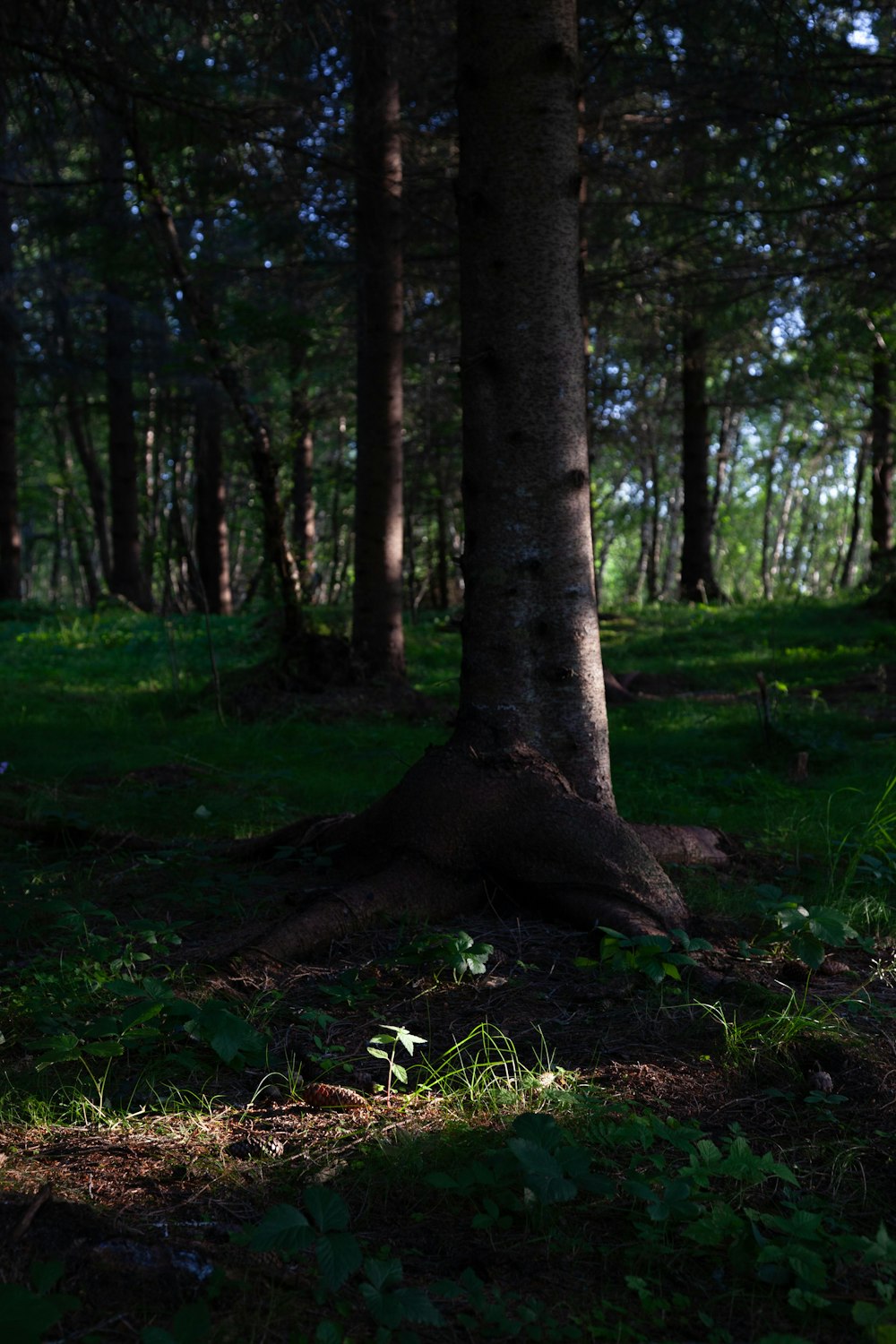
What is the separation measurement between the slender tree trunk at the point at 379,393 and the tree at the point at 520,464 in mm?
5000

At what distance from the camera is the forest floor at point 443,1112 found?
5.91 ft

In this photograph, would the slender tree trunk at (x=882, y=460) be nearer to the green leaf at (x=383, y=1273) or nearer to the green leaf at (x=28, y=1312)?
the green leaf at (x=383, y=1273)

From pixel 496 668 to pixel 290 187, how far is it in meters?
8.40

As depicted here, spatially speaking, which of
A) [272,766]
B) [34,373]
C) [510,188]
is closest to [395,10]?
[510,188]

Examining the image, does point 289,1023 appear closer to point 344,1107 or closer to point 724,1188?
point 344,1107

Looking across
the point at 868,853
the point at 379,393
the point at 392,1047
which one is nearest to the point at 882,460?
the point at 379,393

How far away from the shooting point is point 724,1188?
2141 mm

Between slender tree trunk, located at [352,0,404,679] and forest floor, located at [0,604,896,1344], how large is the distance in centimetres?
459

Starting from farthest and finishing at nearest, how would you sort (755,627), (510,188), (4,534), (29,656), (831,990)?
(4,534) → (755,627) → (29,656) → (510,188) → (831,990)

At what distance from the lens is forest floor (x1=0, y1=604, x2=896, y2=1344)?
5.91 feet

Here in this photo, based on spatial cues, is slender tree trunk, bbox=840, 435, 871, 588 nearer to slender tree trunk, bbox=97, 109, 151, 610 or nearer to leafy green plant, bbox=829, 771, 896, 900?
slender tree trunk, bbox=97, 109, 151, 610

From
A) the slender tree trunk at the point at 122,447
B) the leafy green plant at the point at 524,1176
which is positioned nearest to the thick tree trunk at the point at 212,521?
the slender tree trunk at the point at 122,447

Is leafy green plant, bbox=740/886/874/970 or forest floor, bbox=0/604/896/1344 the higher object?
leafy green plant, bbox=740/886/874/970

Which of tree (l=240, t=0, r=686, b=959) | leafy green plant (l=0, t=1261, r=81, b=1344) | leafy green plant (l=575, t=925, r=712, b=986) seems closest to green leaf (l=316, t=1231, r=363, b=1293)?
leafy green plant (l=0, t=1261, r=81, b=1344)
